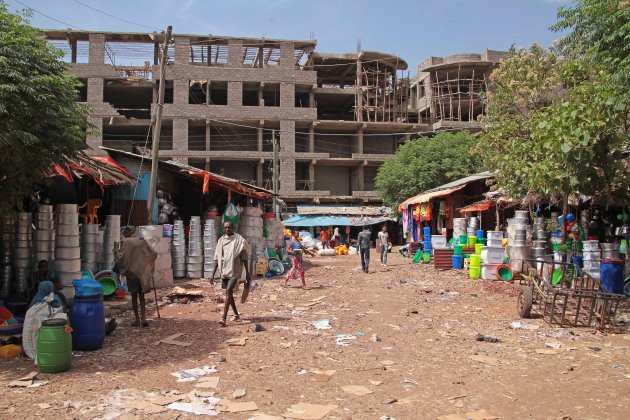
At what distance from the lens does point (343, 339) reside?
24.2 feet

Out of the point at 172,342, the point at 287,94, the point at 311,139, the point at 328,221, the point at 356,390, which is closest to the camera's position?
the point at 356,390

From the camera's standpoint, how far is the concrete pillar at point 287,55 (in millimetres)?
41781

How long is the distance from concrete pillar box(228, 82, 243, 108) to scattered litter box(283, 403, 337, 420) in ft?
125

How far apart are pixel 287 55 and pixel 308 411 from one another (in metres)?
40.3

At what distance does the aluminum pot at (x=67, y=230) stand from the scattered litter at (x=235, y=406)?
18.1 feet

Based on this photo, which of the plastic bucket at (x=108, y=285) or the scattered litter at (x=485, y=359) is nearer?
the scattered litter at (x=485, y=359)

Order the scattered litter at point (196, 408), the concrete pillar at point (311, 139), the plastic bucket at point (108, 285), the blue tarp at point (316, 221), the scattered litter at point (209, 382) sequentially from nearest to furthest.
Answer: the scattered litter at point (196, 408), the scattered litter at point (209, 382), the plastic bucket at point (108, 285), the blue tarp at point (316, 221), the concrete pillar at point (311, 139)

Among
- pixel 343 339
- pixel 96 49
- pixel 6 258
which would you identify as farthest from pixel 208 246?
pixel 96 49

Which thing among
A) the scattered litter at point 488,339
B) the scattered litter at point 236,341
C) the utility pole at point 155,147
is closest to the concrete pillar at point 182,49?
the utility pole at point 155,147

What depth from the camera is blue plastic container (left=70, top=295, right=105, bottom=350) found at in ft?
20.8

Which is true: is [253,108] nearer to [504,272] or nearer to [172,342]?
[504,272]

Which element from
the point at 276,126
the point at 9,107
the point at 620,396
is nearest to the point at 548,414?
the point at 620,396

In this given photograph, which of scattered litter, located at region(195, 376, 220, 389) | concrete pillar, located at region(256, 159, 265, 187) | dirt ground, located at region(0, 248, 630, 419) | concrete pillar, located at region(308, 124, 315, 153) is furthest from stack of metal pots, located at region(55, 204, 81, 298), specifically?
concrete pillar, located at region(308, 124, 315, 153)

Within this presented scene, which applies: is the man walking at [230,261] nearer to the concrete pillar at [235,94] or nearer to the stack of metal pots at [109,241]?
the stack of metal pots at [109,241]
